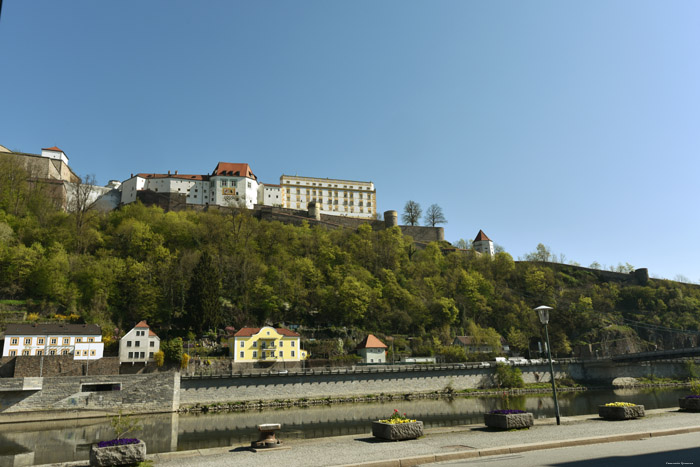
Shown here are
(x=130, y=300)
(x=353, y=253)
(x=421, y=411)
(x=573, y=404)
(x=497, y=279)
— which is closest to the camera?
(x=421, y=411)

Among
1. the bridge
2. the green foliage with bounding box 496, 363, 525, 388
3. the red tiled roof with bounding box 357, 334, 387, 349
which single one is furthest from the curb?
the bridge

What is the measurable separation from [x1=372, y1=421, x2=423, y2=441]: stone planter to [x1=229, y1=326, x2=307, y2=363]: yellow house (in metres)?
36.7

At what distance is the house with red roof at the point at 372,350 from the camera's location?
55.3m

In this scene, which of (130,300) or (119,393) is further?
(130,300)

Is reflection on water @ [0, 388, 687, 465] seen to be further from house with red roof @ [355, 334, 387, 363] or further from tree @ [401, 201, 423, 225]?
tree @ [401, 201, 423, 225]

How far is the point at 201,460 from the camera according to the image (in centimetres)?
1238

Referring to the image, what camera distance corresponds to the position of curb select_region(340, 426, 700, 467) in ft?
36.0

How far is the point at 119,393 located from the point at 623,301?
91.4m

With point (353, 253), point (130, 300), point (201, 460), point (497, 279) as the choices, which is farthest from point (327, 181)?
point (201, 460)

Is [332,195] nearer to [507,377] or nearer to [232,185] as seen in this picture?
[232,185]

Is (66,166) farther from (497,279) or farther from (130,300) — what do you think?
(497,279)

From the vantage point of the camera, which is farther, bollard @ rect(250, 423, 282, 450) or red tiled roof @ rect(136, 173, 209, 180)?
red tiled roof @ rect(136, 173, 209, 180)

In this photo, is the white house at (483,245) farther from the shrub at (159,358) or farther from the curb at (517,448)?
the curb at (517,448)

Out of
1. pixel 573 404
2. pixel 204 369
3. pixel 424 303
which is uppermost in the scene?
pixel 424 303
